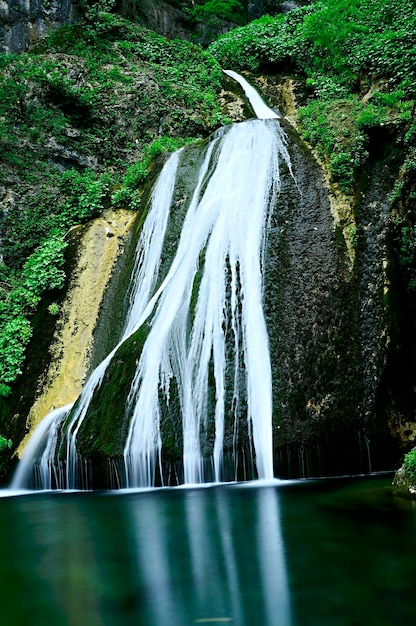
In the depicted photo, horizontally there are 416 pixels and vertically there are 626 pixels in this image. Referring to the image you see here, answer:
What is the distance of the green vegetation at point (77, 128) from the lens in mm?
10836

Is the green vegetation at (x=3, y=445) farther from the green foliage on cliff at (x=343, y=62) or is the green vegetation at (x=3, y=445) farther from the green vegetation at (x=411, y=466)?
the green foliage on cliff at (x=343, y=62)

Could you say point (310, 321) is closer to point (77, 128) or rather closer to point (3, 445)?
point (3, 445)

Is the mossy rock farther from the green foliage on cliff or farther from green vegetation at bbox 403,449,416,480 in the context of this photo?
the green foliage on cliff

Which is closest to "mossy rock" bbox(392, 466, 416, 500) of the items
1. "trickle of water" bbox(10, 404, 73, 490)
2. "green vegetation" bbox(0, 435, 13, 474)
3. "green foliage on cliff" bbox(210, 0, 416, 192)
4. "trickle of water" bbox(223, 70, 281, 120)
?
"trickle of water" bbox(10, 404, 73, 490)

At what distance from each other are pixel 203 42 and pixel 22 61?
10921mm

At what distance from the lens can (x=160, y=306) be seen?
329 inches

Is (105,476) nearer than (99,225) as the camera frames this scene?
Yes

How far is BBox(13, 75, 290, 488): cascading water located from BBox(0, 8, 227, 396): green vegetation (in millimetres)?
2242

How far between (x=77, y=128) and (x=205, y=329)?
9.51 m

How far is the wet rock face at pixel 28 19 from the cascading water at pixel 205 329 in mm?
10754

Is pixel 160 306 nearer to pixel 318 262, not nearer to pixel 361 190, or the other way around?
pixel 318 262

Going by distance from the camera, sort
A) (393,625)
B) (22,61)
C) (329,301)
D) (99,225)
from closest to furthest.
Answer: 1. (393,625)
2. (329,301)
3. (99,225)
4. (22,61)

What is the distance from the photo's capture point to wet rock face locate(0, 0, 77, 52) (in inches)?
659

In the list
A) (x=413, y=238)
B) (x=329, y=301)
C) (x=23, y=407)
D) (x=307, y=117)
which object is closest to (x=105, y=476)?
(x=23, y=407)
